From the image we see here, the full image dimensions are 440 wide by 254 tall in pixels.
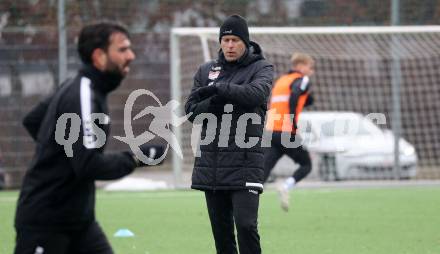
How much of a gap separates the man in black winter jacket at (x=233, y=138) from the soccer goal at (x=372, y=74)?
1005 centimetres

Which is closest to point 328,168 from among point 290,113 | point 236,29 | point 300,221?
point 290,113

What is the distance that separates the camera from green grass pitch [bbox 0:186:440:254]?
9.57m

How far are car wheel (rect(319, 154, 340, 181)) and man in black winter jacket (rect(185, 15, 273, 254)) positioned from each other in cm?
1111

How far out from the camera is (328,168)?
1859 cm

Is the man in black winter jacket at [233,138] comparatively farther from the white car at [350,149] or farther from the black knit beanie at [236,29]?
the white car at [350,149]

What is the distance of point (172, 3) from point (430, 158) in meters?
5.56

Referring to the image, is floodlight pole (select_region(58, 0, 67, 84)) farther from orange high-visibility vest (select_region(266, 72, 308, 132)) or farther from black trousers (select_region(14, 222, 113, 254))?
black trousers (select_region(14, 222, 113, 254))

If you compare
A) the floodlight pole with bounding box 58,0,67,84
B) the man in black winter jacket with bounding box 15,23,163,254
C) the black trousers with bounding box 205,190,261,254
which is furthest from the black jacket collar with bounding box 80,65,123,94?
the floodlight pole with bounding box 58,0,67,84

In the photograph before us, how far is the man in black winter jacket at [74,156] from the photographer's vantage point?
514cm

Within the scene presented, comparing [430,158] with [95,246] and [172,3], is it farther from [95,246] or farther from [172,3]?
[95,246]

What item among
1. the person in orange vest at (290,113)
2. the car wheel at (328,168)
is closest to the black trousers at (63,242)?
the person in orange vest at (290,113)

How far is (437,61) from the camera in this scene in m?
18.8

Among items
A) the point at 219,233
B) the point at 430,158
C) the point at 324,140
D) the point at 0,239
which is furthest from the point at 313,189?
the point at 219,233

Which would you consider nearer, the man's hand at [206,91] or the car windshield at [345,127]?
the man's hand at [206,91]
